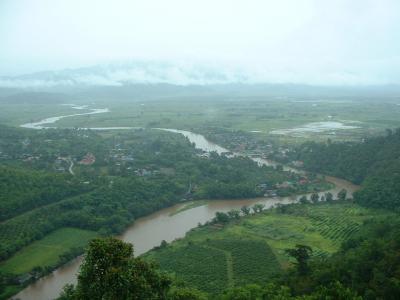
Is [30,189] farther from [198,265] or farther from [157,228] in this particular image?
[198,265]

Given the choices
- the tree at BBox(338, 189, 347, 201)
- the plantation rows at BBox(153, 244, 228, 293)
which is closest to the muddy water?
the tree at BBox(338, 189, 347, 201)

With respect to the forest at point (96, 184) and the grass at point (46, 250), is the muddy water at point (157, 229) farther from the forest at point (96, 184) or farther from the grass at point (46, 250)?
the grass at point (46, 250)

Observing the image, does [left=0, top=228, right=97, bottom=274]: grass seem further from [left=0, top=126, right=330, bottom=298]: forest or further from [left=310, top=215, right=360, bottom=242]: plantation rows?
[left=310, top=215, right=360, bottom=242]: plantation rows

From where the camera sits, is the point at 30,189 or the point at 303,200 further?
the point at 303,200

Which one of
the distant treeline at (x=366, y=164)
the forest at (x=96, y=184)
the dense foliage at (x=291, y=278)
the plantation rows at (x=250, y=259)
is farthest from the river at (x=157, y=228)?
the dense foliage at (x=291, y=278)

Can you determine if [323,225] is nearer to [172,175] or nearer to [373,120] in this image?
[172,175]

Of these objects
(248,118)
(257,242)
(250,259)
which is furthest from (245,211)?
(248,118)
